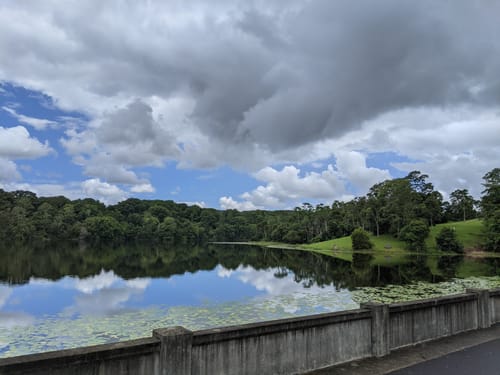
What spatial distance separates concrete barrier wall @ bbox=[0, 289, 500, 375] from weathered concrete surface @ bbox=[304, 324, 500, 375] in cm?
16

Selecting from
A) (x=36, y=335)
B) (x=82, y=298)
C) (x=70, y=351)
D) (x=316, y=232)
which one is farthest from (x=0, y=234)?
(x=70, y=351)

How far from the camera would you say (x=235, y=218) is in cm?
18650

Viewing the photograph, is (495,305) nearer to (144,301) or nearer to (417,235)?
(144,301)

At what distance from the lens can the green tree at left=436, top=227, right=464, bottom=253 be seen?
71.0 m

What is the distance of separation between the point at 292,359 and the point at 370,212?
306 ft

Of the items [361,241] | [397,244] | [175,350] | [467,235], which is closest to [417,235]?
[397,244]

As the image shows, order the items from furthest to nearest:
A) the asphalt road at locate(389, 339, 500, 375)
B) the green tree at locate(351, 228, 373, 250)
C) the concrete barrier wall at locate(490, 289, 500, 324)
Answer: the green tree at locate(351, 228, 373, 250) < the concrete barrier wall at locate(490, 289, 500, 324) < the asphalt road at locate(389, 339, 500, 375)

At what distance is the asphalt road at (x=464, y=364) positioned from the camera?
22.4 ft

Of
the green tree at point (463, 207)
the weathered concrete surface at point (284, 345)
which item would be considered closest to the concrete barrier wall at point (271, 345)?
the weathered concrete surface at point (284, 345)

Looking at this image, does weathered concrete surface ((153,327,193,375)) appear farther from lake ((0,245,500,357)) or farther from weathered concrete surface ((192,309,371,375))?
lake ((0,245,500,357))

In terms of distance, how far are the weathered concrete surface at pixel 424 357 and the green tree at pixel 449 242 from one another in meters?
69.5

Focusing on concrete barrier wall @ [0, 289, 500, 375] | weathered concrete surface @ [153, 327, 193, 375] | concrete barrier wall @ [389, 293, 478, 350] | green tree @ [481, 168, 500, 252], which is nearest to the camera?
concrete barrier wall @ [0, 289, 500, 375]

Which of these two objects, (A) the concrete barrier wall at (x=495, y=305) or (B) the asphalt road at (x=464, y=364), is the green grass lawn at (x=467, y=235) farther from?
(B) the asphalt road at (x=464, y=364)

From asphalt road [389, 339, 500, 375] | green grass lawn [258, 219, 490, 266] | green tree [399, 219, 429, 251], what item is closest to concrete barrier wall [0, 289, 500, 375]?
asphalt road [389, 339, 500, 375]
